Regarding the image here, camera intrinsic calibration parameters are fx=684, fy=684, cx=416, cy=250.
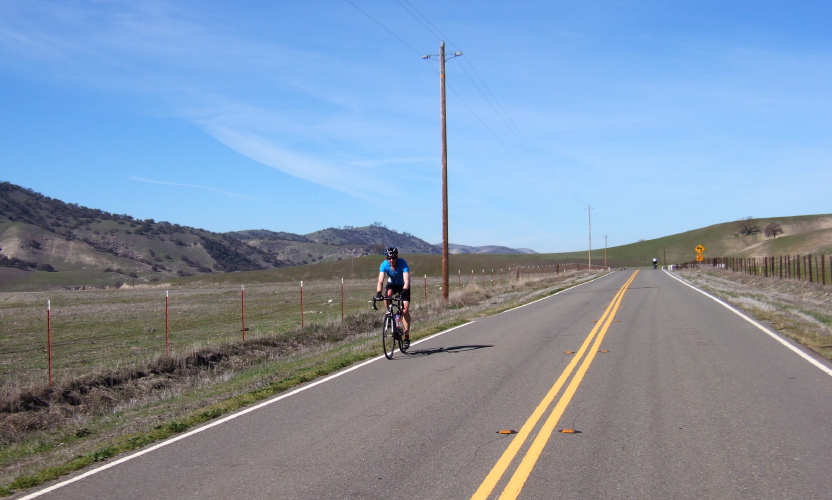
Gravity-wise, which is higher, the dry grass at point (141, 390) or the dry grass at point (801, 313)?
the dry grass at point (801, 313)

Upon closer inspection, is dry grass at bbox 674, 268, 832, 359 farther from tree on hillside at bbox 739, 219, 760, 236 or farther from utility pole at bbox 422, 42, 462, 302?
tree on hillside at bbox 739, 219, 760, 236

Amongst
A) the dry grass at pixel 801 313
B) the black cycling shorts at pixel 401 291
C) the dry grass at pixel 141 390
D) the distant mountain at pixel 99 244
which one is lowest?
the dry grass at pixel 141 390

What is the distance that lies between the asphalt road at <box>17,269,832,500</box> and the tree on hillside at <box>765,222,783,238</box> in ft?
618

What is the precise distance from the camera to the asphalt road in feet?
18.3

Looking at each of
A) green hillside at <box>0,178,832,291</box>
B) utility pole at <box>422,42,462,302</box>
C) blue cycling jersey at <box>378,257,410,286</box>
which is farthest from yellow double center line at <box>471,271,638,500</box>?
green hillside at <box>0,178,832,291</box>

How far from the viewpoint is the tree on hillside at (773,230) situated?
179m

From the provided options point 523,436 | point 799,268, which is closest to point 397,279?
point 523,436

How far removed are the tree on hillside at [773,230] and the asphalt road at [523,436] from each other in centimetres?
18833

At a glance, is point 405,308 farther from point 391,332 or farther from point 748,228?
point 748,228

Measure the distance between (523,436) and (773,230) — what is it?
196 meters

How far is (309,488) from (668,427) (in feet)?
12.7

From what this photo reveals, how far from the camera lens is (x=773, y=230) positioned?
180m

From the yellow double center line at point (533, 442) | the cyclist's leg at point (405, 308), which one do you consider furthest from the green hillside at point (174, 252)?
the yellow double center line at point (533, 442)

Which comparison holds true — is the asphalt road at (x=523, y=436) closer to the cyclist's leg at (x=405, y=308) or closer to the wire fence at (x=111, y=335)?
the cyclist's leg at (x=405, y=308)
